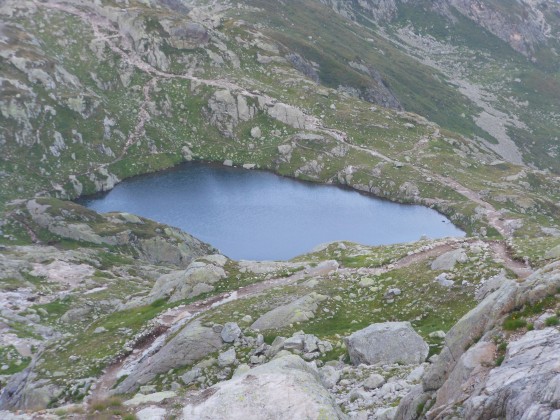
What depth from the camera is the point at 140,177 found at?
152 meters

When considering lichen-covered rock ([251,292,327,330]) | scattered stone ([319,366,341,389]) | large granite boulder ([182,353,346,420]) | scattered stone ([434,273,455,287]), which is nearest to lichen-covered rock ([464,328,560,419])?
large granite boulder ([182,353,346,420])

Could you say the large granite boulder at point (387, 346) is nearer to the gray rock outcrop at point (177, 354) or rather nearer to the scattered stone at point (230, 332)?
the scattered stone at point (230, 332)

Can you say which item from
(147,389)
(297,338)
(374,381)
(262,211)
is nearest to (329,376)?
(374,381)

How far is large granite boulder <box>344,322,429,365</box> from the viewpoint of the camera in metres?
31.0

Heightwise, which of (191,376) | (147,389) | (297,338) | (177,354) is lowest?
(147,389)

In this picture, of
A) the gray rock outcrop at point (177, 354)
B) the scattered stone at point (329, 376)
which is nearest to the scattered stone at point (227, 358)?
the gray rock outcrop at point (177, 354)

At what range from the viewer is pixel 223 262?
56688 mm

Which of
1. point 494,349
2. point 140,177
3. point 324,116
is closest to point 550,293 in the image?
point 494,349

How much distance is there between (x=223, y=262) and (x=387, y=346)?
95.1ft

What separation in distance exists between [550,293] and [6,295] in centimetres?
6760

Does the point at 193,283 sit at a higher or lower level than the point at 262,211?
higher

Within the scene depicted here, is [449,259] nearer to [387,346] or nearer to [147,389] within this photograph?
[387,346]

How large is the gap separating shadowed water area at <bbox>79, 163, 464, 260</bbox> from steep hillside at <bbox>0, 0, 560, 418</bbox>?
6.93 metres

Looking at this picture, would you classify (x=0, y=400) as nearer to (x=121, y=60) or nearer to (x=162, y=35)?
(x=121, y=60)
